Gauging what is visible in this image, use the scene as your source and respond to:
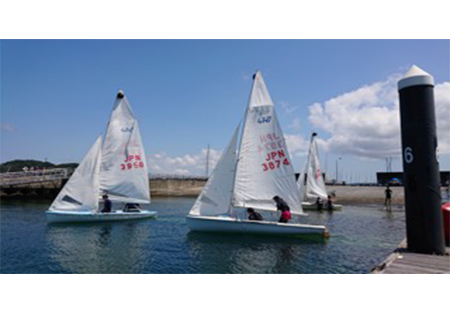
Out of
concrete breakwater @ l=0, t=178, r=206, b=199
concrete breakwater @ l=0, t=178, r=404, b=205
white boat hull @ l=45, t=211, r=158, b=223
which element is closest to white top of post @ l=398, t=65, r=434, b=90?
white boat hull @ l=45, t=211, r=158, b=223

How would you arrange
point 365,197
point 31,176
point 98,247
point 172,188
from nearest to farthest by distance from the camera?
point 98,247, point 365,197, point 31,176, point 172,188

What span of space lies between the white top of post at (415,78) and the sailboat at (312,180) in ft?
93.1

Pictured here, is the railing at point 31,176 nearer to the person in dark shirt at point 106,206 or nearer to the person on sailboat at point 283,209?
the person in dark shirt at point 106,206

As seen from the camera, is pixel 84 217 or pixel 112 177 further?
pixel 112 177

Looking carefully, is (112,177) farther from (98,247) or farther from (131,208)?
(98,247)

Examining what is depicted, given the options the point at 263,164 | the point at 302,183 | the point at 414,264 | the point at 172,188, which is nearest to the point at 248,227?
the point at 263,164

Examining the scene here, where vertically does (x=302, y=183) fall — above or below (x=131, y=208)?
above

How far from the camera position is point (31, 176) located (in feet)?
173

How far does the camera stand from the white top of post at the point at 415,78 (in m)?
8.07

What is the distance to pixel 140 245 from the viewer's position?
15.2 metres

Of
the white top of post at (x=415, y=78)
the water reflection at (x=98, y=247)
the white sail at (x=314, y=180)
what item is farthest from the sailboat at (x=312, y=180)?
the white top of post at (x=415, y=78)

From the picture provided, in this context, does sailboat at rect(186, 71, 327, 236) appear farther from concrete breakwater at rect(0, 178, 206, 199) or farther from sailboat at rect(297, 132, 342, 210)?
concrete breakwater at rect(0, 178, 206, 199)

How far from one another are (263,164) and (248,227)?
405 cm

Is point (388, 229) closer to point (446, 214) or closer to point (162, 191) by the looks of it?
point (446, 214)
